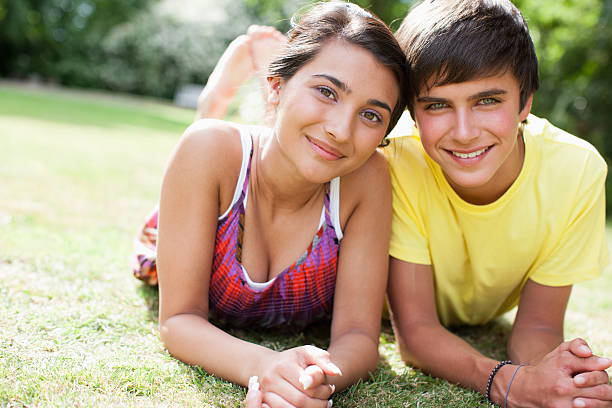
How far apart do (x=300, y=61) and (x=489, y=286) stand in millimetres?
1428

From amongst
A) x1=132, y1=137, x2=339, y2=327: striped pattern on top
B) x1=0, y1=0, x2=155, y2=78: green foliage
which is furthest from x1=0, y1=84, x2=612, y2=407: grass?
x1=0, y1=0, x2=155, y2=78: green foliage

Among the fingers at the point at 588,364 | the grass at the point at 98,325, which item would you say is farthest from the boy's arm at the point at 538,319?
the fingers at the point at 588,364

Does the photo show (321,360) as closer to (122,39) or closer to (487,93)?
(487,93)

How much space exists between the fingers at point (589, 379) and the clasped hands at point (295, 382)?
2.72 feet

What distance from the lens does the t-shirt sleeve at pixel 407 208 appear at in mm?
2680

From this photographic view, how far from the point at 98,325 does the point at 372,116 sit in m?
1.53

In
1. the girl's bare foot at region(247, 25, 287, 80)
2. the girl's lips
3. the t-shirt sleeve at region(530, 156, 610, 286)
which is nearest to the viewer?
the girl's lips

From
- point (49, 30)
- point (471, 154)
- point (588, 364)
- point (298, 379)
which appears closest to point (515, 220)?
point (471, 154)

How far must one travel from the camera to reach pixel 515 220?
267cm

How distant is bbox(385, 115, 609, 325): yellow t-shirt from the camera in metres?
2.62

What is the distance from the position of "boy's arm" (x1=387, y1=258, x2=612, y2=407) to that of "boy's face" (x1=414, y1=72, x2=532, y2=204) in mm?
515

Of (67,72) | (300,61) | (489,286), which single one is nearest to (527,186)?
(489,286)

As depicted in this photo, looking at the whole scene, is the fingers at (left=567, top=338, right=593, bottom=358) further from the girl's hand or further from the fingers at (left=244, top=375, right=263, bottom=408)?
the fingers at (left=244, top=375, right=263, bottom=408)

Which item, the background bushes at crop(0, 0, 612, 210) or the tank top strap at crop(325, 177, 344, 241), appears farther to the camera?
the background bushes at crop(0, 0, 612, 210)
